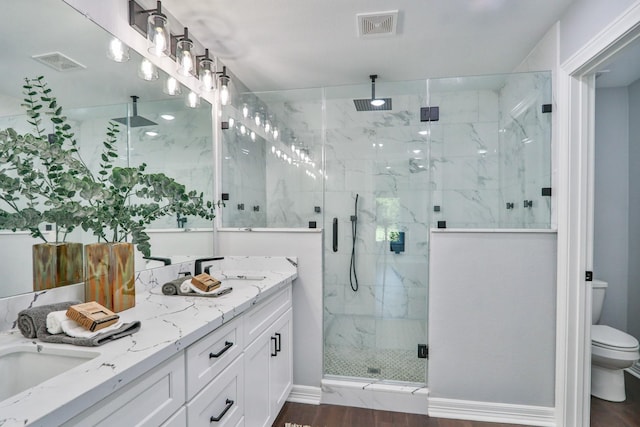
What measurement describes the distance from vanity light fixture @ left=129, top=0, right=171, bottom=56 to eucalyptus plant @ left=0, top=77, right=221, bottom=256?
553 mm

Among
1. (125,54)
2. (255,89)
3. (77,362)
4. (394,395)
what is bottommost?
(394,395)

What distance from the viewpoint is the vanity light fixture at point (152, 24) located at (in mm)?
1606

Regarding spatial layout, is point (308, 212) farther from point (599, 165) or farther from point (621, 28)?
point (599, 165)

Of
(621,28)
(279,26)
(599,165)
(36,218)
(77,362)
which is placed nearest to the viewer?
(77,362)

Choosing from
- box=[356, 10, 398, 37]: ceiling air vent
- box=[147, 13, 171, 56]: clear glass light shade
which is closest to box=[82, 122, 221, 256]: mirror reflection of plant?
box=[147, 13, 171, 56]: clear glass light shade

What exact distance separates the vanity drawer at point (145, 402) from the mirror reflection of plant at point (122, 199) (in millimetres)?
641

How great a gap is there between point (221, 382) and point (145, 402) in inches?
17.3

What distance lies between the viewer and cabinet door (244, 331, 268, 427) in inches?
61.1

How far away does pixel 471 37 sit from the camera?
2.19 metres

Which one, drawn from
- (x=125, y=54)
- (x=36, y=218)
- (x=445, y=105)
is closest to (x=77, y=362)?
(x=36, y=218)

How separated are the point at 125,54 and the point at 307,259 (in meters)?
1.60

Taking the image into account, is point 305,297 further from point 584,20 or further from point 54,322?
point 584,20

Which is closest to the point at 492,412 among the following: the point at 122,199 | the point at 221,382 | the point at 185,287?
the point at 221,382

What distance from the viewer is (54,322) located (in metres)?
1.01
